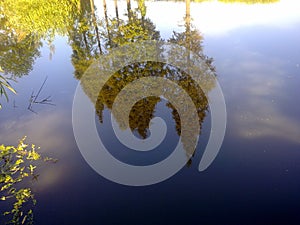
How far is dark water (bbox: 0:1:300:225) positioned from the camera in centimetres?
1205

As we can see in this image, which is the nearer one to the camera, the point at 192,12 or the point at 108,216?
the point at 108,216

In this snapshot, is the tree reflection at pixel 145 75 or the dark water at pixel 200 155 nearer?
the dark water at pixel 200 155

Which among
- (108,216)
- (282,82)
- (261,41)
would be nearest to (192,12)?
(261,41)

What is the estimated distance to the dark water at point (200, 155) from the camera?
12.0 metres

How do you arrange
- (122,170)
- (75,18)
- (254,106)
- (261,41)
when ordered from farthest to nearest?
(75,18)
(261,41)
(254,106)
(122,170)

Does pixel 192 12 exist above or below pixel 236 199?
above

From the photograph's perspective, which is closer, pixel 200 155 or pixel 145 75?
pixel 200 155

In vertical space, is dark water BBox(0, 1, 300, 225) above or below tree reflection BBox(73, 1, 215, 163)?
below

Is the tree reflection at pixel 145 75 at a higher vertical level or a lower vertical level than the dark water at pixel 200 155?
higher

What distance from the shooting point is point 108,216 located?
39.5ft

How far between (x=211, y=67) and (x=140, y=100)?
8509mm

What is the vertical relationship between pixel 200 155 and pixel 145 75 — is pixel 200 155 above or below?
below

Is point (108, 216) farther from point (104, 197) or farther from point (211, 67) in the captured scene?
point (211, 67)

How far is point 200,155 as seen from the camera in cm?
1509
